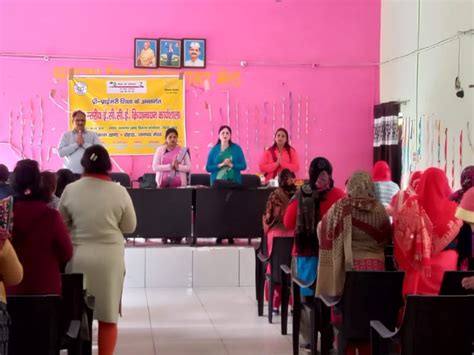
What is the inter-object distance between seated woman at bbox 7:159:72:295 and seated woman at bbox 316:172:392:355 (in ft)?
4.80

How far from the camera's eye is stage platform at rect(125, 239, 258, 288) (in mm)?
7832

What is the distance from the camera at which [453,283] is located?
3586 mm

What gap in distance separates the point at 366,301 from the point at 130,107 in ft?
24.8

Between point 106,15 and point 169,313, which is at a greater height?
point 106,15

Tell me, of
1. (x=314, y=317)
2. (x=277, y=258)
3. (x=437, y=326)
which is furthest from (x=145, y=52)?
(x=437, y=326)

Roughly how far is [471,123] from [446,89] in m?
0.84

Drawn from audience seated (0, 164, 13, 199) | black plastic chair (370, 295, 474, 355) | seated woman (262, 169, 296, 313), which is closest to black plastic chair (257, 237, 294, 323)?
seated woman (262, 169, 296, 313)

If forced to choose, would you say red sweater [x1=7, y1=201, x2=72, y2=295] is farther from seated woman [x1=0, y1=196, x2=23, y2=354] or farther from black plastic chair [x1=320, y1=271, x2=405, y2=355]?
black plastic chair [x1=320, y1=271, x2=405, y2=355]

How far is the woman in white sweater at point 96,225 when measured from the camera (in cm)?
432

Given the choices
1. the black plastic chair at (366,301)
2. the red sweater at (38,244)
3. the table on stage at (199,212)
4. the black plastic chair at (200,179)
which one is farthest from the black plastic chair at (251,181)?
the red sweater at (38,244)

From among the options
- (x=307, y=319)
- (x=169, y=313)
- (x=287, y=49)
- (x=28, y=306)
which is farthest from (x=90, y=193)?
(x=287, y=49)

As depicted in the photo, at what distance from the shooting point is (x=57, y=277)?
3.80 metres

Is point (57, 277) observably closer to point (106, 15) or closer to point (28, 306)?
point (28, 306)

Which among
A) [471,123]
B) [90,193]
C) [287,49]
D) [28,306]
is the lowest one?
[28,306]
